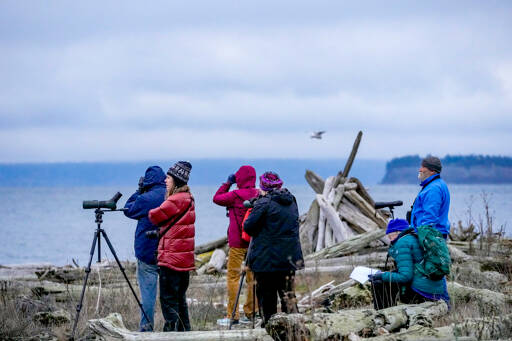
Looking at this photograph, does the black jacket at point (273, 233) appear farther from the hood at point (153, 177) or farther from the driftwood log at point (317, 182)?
the driftwood log at point (317, 182)

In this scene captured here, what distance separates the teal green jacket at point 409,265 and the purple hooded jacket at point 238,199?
2.38m

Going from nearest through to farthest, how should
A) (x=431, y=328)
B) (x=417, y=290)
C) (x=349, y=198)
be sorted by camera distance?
(x=431, y=328) < (x=417, y=290) < (x=349, y=198)

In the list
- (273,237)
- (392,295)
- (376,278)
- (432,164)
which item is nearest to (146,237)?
(273,237)

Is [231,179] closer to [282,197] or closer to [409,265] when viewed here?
[282,197]

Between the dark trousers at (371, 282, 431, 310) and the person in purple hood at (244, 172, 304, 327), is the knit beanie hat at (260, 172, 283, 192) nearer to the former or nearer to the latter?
the person in purple hood at (244, 172, 304, 327)

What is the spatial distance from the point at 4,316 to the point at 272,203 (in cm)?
359

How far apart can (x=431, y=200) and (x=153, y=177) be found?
317 centimetres

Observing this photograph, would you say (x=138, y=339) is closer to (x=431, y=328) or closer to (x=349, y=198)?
(x=431, y=328)

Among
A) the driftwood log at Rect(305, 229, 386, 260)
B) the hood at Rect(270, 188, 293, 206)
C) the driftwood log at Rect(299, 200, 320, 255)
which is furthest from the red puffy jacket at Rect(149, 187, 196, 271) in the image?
the driftwood log at Rect(299, 200, 320, 255)

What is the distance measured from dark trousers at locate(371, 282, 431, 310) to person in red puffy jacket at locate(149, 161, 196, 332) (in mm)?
2003

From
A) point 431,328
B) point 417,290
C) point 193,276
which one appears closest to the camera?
point 431,328

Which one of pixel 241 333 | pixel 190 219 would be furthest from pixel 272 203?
pixel 241 333

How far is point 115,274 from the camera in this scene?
1302 centimetres

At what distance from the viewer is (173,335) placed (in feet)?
21.4
